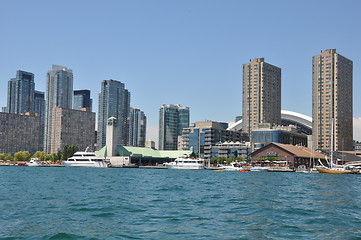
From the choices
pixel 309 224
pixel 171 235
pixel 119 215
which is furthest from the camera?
pixel 119 215

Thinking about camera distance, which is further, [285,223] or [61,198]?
[61,198]

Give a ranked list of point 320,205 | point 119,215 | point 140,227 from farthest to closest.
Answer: point 320,205 → point 119,215 → point 140,227

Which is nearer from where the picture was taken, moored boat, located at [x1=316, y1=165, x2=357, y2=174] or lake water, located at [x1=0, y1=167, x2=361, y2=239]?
lake water, located at [x1=0, y1=167, x2=361, y2=239]

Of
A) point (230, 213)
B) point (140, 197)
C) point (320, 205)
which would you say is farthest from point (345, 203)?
point (140, 197)

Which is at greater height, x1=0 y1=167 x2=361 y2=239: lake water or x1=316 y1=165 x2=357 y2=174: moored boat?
x1=0 y1=167 x2=361 y2=239: lake water

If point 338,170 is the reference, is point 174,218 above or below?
above

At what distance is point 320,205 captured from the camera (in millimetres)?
41438

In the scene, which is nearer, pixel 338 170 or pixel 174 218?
pixel 174 218

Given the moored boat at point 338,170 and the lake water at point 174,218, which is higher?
the lake water at point 174,218

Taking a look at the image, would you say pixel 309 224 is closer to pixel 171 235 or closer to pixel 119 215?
pixel 171 235

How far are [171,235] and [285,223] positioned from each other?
29.1ft

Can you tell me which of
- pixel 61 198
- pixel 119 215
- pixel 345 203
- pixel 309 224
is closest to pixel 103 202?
pixel 61 198

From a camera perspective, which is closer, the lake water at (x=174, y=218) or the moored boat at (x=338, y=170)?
the lake water at (x=174, y=218)

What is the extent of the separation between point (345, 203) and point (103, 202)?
23.3 m
